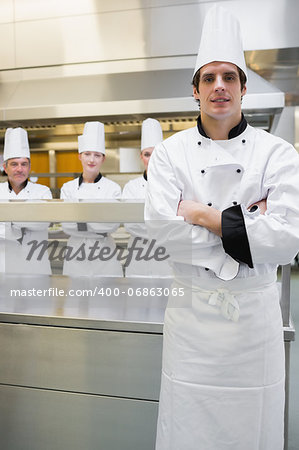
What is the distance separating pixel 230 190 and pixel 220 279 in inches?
8.7

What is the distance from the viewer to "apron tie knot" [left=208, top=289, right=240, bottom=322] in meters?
0.93

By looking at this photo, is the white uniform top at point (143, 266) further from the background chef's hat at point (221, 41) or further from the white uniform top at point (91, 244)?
the background chef's hat at point (221, 41)

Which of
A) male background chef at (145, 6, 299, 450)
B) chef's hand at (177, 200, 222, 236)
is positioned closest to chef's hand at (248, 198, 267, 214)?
male background chef at (145, 6, 299, 450)

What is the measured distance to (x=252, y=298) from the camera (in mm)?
945

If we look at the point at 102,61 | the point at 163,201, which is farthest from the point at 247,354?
the point at 102,61

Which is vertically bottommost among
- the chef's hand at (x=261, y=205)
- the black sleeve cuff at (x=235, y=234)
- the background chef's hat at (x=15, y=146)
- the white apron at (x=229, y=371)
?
the white apron at (x=229, y=371)

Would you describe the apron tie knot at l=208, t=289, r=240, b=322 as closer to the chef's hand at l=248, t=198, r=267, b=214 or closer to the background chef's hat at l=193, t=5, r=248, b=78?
the chef's hand at l=248, t=198, r=267, b=214

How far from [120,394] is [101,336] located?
21 cm

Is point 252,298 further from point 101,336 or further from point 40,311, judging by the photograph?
point 40,311

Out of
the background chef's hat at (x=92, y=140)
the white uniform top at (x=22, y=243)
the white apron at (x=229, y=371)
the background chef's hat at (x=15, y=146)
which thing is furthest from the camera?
the background chef's hat at (x=92, y=140)

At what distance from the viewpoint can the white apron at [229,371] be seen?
948mm

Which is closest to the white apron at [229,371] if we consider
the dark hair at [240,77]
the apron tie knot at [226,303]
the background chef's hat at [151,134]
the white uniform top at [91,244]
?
the apron tie knot at [226,303]

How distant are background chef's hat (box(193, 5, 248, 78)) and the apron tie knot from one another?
0.55m

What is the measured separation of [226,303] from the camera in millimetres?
930
